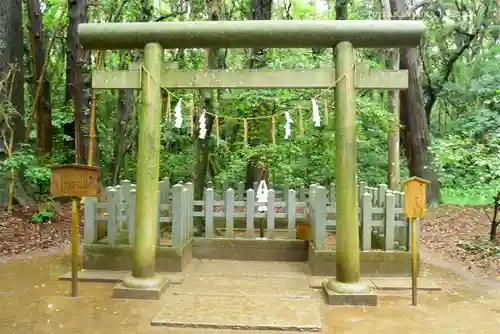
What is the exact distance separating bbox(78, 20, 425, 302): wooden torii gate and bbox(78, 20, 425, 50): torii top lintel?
1cm

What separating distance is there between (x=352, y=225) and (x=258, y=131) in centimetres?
463

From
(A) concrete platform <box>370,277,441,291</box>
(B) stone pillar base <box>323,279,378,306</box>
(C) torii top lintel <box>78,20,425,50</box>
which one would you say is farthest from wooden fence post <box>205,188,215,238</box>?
(A) concrete platform <box>370,277,441,291</box>

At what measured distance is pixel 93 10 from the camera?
14.6 metres

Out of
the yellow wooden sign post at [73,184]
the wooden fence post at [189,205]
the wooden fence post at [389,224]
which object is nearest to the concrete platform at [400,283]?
the wooden fence post at [389,224]

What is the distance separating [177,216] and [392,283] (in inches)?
142

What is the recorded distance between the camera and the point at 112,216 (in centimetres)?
719

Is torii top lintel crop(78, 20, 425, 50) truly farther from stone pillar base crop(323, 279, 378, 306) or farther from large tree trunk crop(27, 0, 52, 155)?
large tree trunk crop(27, 0, 52, 155)

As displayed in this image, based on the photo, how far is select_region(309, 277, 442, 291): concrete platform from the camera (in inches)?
254

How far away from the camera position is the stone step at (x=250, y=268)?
729 cm

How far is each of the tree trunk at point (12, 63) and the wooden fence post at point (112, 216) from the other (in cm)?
547

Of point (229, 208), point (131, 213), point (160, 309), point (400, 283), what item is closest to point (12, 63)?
point (131, 213)

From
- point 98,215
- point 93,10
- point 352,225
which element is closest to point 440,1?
point 93,10

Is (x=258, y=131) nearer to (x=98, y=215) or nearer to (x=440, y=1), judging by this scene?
(x=98, y=215)

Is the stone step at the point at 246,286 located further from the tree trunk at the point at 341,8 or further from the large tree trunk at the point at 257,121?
the tree trunk at the point at 341,8
